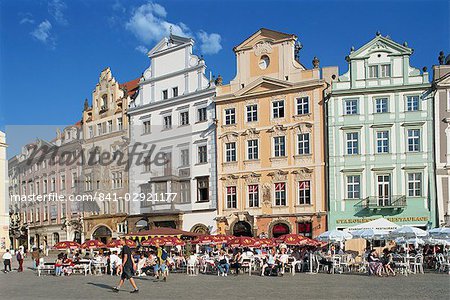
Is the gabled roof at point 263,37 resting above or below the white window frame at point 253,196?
above

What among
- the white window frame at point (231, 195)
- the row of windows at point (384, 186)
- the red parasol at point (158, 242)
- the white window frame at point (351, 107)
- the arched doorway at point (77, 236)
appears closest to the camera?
the red parasol at point (158, 242)

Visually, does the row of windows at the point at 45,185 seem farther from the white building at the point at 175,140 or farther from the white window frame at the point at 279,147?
the white window frame at the point at 279,147

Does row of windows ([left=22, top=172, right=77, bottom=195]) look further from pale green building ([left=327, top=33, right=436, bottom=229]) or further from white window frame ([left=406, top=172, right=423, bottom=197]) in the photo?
white window frame ([left=406, top=172, right=423, bottom=197])

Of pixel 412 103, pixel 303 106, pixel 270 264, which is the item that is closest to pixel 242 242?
pixel 270 264

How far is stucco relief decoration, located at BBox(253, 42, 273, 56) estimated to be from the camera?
43.2 m

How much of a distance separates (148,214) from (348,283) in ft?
93.9

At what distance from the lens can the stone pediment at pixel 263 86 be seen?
4212 centimetres

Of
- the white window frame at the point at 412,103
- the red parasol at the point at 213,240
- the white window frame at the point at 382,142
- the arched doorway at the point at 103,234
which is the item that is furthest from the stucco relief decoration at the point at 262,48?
the arched doorway at the point at 103,234

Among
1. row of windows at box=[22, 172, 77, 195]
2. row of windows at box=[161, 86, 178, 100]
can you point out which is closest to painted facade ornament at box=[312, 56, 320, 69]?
Answer: row of windows at box=[161, 86, 178, 100]

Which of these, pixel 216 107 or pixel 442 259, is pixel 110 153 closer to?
pixel 216 107

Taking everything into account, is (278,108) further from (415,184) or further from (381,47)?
(415,184)

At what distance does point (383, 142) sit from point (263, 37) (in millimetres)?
11207

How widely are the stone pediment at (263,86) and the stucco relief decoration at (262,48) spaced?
191cm

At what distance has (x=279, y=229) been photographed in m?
41.8
